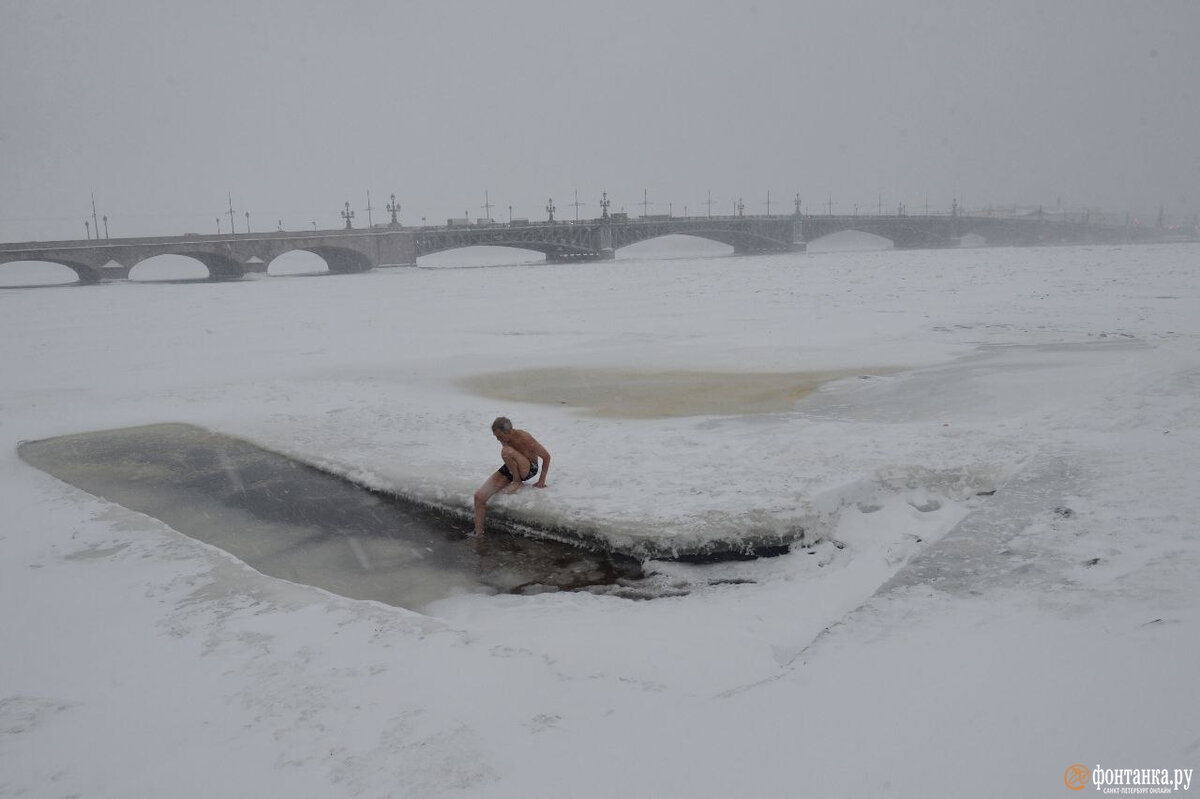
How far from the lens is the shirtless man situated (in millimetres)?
7508

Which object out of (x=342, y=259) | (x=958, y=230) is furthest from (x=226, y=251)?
(x=958, y=230)

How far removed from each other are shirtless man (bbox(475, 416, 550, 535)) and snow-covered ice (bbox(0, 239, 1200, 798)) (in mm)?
335

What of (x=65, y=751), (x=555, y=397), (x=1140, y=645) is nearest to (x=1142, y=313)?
(x=555, y=397)

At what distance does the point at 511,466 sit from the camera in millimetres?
7852

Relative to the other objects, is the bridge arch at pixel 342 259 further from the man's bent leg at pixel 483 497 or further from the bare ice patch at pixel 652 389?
the man's bent leg at pixel 483 497

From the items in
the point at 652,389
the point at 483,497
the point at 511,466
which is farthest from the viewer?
the point at 652,389

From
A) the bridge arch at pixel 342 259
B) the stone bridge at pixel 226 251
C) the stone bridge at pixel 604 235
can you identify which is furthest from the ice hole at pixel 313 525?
the stone bridge at pixel 604 235

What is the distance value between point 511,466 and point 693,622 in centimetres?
300

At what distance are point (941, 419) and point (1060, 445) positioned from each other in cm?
180

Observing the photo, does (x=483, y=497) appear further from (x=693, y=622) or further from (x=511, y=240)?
(x=511, y=240)

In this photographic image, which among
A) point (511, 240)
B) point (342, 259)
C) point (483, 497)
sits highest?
point (511, 240)

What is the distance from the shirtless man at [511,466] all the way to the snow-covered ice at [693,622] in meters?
0.34

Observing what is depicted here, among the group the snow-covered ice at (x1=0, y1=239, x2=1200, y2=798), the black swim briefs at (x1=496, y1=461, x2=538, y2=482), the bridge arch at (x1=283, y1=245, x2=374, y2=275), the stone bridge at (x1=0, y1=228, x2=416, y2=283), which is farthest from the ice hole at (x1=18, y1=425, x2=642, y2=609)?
the bridge arch at (x1=283, y1=245, x2=374, y2=275)

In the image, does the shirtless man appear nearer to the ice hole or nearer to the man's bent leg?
the man's bent leg
